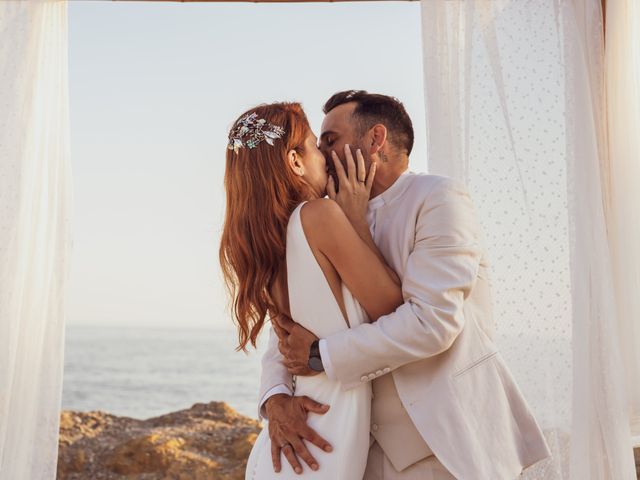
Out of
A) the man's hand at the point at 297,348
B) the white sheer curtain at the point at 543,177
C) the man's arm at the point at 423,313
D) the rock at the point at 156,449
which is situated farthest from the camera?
the rock at the point at 156,449

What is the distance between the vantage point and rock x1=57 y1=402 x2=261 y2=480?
4.34 m

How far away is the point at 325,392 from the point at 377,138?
0.77 metres

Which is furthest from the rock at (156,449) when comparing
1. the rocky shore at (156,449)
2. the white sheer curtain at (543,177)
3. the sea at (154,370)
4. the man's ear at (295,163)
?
the sea at (154,370)

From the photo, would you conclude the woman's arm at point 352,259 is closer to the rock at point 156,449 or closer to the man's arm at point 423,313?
the man's arm at point 423,313

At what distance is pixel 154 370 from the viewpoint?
23578mm

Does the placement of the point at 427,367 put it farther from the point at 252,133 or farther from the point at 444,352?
the point at 252,133

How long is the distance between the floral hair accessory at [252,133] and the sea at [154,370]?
1647 centimetres

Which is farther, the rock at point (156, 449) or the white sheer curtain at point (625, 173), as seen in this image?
the rock at point (156, 449)

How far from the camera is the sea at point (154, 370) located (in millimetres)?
19939

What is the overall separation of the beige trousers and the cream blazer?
76mm

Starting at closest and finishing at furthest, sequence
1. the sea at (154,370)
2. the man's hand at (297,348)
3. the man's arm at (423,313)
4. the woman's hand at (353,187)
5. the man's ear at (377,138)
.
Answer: the man's arm at (423,313), the man's hand at (297,348), the woman's hand at (353,187), the man's ear at (377,138), the sea at (154,370)

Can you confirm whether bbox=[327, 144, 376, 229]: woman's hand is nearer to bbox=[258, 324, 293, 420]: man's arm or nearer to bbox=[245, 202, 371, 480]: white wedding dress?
bbox=[245, 202, 371, 480]: white wedding dress

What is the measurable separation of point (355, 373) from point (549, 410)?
1682mm

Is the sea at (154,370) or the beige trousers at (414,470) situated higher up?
the beige trousers at (414,470)
